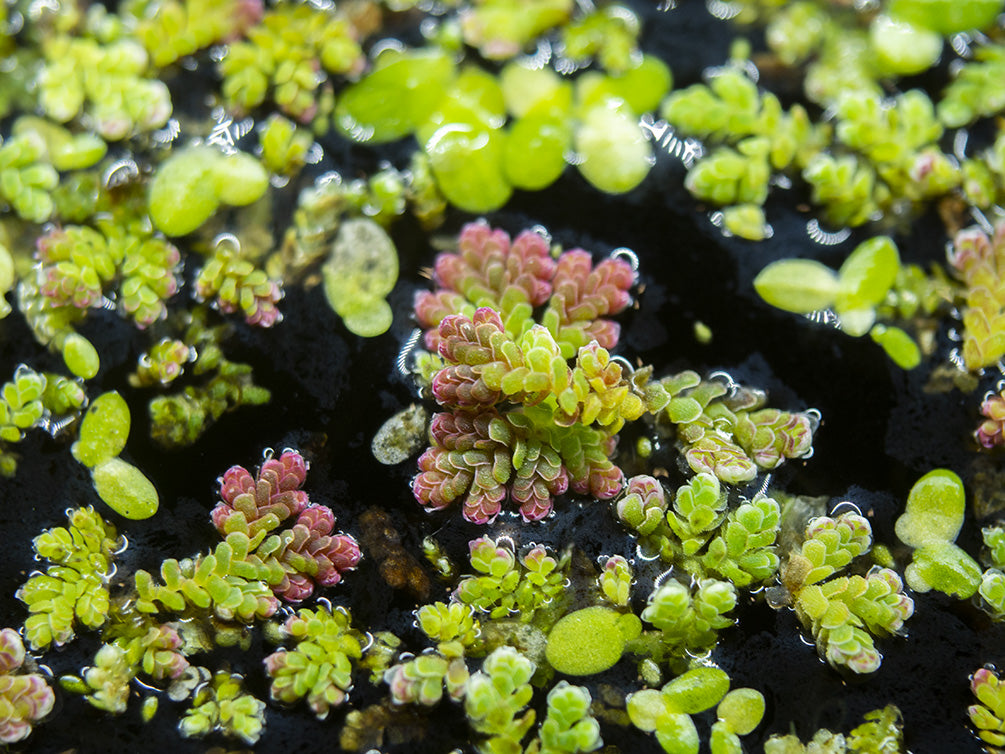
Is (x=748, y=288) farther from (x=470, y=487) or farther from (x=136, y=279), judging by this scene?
(x=136, y=279)

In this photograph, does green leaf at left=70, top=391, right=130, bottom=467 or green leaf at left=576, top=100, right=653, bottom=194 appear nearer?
green leaf at left=70, top=391, right=130, bottom=467

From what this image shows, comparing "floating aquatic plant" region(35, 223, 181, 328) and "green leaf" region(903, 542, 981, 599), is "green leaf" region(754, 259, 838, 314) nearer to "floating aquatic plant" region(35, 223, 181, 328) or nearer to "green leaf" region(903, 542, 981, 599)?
"green leaf" region(903, 542, 981, 599)

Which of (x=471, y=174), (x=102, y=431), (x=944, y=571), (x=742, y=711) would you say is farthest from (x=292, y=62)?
(x=944, y=571)

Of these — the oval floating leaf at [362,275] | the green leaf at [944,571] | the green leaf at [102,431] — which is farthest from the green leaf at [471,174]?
the green leaf at [944,571]

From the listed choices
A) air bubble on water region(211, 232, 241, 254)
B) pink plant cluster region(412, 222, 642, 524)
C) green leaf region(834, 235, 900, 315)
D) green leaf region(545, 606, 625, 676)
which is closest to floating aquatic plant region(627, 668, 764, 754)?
green leaf region(545, 606, 625, 676)

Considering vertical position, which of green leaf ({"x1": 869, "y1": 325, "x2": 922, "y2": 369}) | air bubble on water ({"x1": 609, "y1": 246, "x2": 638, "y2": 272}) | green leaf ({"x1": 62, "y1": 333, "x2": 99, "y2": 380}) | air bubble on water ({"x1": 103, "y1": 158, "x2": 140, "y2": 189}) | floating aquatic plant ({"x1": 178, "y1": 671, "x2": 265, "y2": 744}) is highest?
air bubble on water ({"x1": 103, "y1": 158, "x2": 140, "y2": 189})

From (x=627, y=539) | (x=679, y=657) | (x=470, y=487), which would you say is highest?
(x=470, y=487)

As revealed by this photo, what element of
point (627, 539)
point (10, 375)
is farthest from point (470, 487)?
point (10, 375)
